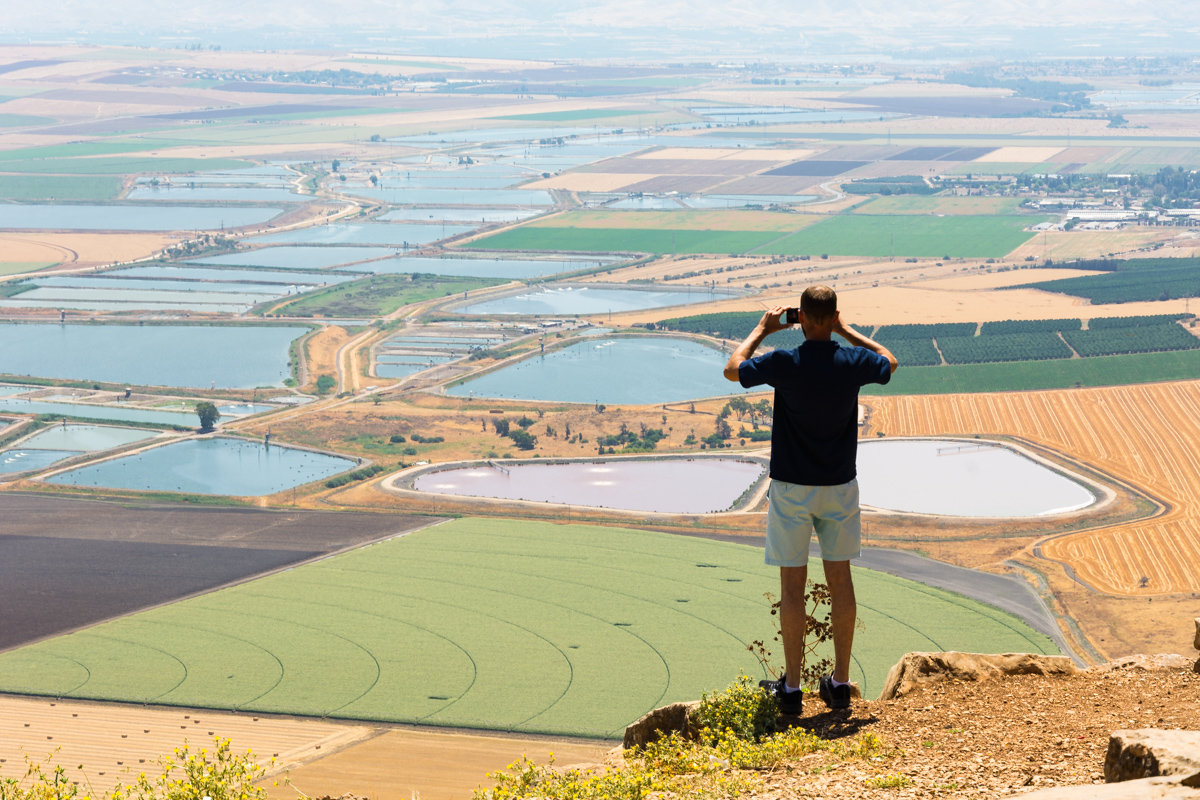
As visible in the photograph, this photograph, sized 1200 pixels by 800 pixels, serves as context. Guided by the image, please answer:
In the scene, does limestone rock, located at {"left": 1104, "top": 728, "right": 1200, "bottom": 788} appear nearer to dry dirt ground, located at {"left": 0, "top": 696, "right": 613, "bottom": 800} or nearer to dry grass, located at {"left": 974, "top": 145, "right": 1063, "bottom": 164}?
dry dirt ground, located at {"left": 0, "top": 696, "right": 613, "bottom": 800}

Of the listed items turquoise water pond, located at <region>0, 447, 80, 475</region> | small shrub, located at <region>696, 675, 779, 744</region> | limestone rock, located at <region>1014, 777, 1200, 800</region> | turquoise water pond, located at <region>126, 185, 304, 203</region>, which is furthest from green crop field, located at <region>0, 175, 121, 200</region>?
limestone rock, located at <region>1014, 777, 1200, 800</region>

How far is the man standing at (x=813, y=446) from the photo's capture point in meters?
10.5

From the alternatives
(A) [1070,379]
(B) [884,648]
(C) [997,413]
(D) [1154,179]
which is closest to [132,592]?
(B) [884,648]

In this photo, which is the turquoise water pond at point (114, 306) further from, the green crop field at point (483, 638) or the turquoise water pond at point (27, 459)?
the green crop field at point (483, 638)

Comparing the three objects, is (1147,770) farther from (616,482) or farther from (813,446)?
(616,482)

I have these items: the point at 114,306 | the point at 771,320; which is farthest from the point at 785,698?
the point at 114,306

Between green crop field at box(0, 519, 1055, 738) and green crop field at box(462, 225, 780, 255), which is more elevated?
green crop field at box(462, 225, 780, 255)

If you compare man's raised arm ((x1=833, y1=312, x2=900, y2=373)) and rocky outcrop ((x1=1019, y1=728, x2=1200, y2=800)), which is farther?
man's raised arm ((x1=833, y1=312, x2=900, y2=373))

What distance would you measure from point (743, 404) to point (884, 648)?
39443 millimetres

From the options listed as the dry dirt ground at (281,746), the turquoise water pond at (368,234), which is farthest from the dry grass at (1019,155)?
the dry dirt ground at (281,746)

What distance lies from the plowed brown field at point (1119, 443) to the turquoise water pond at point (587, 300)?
3227 cm

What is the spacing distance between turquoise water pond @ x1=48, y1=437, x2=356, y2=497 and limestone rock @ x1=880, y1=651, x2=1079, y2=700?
54.1m

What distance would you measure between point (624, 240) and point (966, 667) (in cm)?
12138

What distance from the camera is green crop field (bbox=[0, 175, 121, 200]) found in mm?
163125
